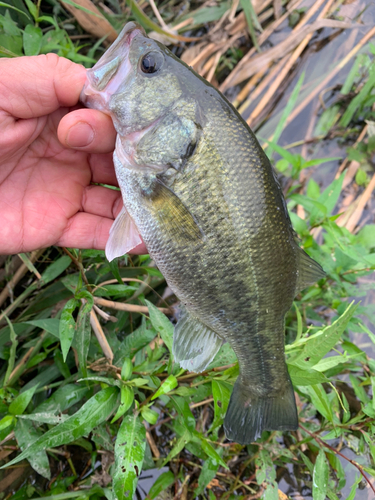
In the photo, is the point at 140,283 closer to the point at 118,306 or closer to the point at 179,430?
the point at 118,306

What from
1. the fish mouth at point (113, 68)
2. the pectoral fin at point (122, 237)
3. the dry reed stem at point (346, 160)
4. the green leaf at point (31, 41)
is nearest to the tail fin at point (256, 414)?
the pectoral fin at point (122, 237)

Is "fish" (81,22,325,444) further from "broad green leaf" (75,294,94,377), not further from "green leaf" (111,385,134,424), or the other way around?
"broad green leaf" (75,294,94,377)

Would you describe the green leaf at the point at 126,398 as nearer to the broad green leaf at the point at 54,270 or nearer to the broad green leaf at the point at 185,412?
the broad green leaf at the point at 185,412

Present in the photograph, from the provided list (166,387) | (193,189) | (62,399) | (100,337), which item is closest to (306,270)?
(193,189)

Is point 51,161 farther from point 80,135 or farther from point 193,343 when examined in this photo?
point 193,343

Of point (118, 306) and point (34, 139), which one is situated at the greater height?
point (34, 139)

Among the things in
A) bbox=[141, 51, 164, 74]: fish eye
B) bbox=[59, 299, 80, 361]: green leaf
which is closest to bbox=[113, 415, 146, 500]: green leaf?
bbox=[59, 299, 80, 361]: green leaf

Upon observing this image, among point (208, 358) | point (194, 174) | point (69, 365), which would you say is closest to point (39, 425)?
point (69, 365)
